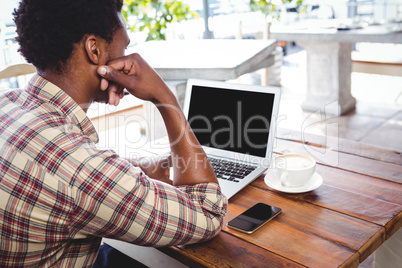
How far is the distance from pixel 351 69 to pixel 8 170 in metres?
3.64

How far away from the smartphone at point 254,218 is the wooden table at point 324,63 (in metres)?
2.77

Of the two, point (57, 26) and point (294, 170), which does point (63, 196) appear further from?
point (294, 170)

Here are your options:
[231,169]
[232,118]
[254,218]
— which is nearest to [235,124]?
[232,118]

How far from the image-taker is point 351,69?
3.98m

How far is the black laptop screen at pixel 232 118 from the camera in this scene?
1381 mm

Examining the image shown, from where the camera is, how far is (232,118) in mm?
1438

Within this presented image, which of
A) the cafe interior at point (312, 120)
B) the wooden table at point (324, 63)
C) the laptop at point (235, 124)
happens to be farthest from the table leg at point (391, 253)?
the wooden table at point (324, 63)

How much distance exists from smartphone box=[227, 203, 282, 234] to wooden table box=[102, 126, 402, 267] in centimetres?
1

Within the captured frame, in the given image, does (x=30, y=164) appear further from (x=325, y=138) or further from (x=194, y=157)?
(x=325, y=138)

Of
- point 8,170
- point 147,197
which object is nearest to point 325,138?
point 147,197

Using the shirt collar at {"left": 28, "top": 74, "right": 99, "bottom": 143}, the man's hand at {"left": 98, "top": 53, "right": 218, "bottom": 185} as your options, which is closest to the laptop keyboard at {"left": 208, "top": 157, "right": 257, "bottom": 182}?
the man's hand at {"left": 98, "top": 53, "right": 218, "bottom": 185}

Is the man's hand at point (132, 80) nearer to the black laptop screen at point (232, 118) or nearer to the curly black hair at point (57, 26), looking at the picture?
the curly black hair at point (57, 26)

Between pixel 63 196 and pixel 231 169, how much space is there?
0.64m

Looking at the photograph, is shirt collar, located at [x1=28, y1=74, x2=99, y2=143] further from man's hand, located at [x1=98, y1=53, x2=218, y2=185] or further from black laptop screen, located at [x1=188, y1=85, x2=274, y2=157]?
black laptop screen, located at [x1=188, y1=85, x2=274, y2=157]
